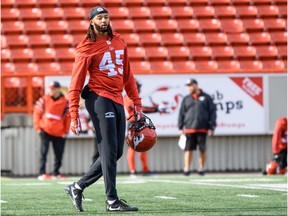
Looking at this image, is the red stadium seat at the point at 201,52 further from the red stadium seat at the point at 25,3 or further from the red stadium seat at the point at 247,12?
the red stadium seat at the point at 25,3

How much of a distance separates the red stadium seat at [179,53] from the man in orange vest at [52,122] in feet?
13.9

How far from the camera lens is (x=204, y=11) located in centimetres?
2175

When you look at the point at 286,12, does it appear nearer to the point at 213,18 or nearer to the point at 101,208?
the point at 213,18

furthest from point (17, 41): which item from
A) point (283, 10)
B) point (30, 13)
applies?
point (283, 10)

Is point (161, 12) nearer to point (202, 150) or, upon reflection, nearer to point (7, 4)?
point (7, 4)

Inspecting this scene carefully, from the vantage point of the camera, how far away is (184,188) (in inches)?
465

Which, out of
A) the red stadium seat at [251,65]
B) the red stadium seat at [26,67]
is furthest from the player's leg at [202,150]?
the red stadium seat at [26,67]

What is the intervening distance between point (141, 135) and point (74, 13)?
13.0 metres

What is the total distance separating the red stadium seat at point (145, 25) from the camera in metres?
21.1

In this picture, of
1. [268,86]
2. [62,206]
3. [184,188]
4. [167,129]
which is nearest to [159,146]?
[167,129]

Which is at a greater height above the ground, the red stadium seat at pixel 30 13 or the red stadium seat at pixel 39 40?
the red stadium seat at pixel 30 13

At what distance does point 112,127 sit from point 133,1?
44.9 ft

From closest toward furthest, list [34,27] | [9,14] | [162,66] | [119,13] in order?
[162,66] < [34,27] < [9,14] < [119,13]

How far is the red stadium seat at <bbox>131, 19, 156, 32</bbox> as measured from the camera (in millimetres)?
21062
